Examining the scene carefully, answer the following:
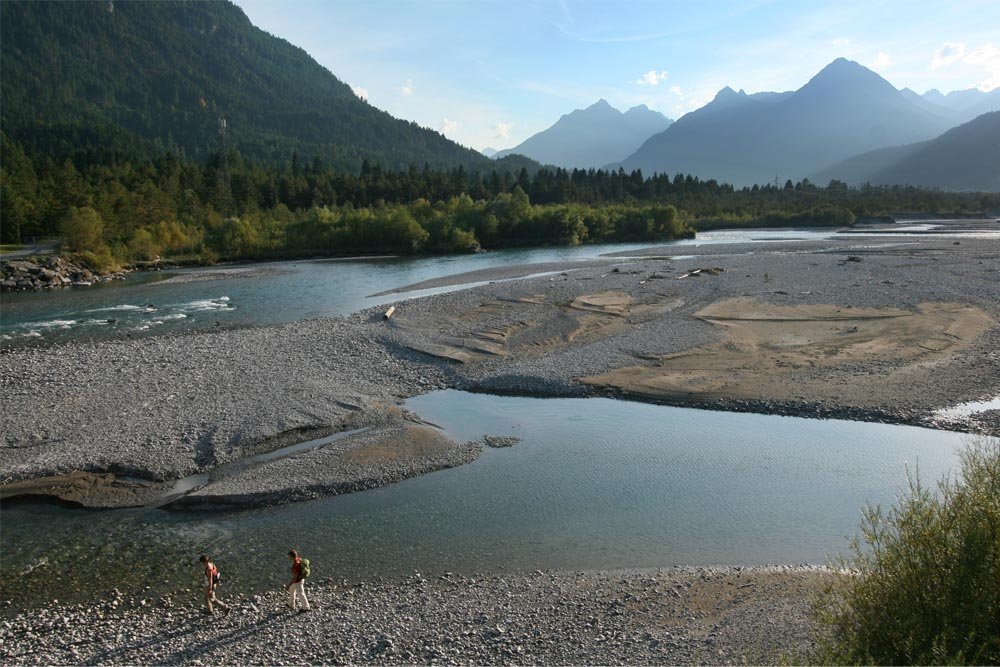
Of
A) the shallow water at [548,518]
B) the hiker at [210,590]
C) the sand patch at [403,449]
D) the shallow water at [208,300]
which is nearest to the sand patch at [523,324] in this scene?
the sand patch at [403,449]

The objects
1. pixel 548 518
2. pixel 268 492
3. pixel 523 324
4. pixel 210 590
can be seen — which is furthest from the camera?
pixel 523 324

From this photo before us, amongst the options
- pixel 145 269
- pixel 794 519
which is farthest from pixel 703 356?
pixel 145 269

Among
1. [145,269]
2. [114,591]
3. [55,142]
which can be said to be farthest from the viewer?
[55,142]

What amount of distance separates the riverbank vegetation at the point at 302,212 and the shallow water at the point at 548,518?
197 feet

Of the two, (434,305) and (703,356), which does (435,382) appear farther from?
(434,305)

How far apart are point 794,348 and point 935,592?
22.6m

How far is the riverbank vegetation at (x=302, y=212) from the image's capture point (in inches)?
3004

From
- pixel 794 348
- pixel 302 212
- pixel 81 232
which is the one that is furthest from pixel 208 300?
pixel 302 212

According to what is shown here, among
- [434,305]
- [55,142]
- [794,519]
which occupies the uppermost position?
[55,142]

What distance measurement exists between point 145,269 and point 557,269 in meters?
44.9

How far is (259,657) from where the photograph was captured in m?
10.3

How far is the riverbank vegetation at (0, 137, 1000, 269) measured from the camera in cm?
7631

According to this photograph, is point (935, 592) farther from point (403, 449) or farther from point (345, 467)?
point (403, 449)

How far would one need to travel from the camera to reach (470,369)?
27062 millimetres
